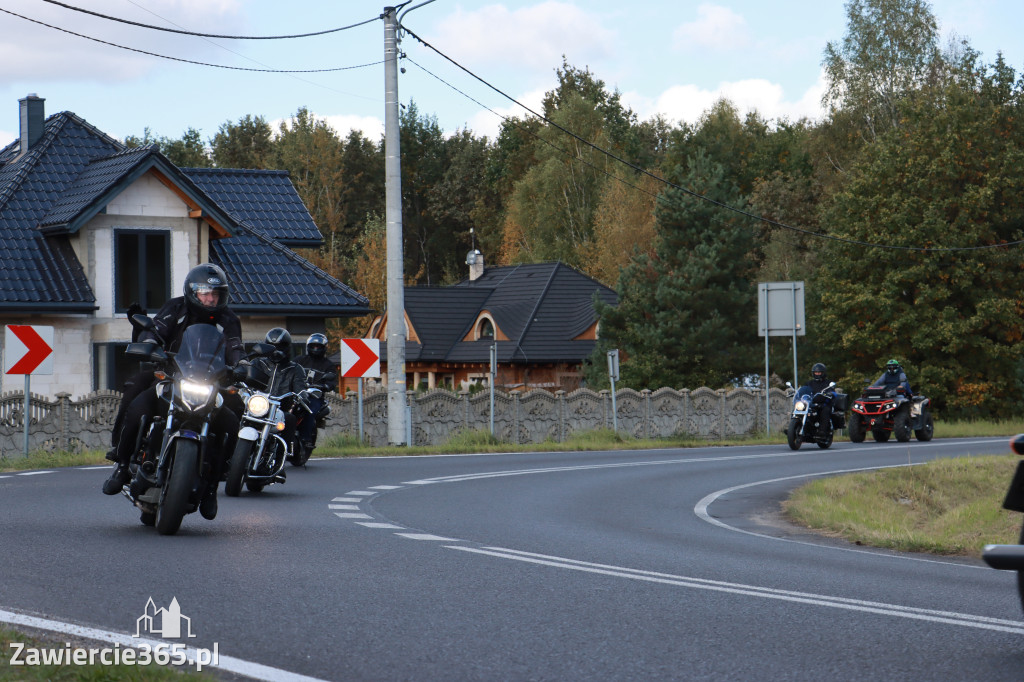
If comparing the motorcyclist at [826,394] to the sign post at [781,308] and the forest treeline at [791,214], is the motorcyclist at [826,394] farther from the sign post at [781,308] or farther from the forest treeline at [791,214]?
the forest treeline at [791,214]

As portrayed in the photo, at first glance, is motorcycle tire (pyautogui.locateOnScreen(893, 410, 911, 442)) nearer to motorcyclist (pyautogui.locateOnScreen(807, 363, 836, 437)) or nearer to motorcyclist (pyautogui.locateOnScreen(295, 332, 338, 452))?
motorcyclist (pyautogui.locateOnScreen(807, 363, 836, 437))

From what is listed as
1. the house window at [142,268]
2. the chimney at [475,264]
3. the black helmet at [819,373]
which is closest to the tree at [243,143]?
the chimney at [475,264]

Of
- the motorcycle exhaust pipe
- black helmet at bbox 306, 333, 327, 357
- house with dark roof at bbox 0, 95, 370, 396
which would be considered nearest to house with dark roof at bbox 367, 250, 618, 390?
house with dark roof at bbox 0, 95, 370, 396

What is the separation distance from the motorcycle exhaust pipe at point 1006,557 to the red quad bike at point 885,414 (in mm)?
25215

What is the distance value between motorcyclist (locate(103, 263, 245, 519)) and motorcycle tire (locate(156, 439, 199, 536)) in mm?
271

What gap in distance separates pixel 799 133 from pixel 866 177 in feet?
98.6

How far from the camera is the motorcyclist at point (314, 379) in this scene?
17438 mm

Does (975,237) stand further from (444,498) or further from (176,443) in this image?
(176,443)

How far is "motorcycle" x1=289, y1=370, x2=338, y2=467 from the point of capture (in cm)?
1700

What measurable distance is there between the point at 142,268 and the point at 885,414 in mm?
16873

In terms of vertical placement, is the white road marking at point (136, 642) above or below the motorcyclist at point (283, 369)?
below

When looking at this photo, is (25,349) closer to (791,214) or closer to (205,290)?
(205,290)

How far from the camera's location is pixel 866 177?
49.6 meters

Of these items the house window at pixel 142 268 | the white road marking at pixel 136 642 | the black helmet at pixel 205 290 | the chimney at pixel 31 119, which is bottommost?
the white road marking at pixel 136 642
